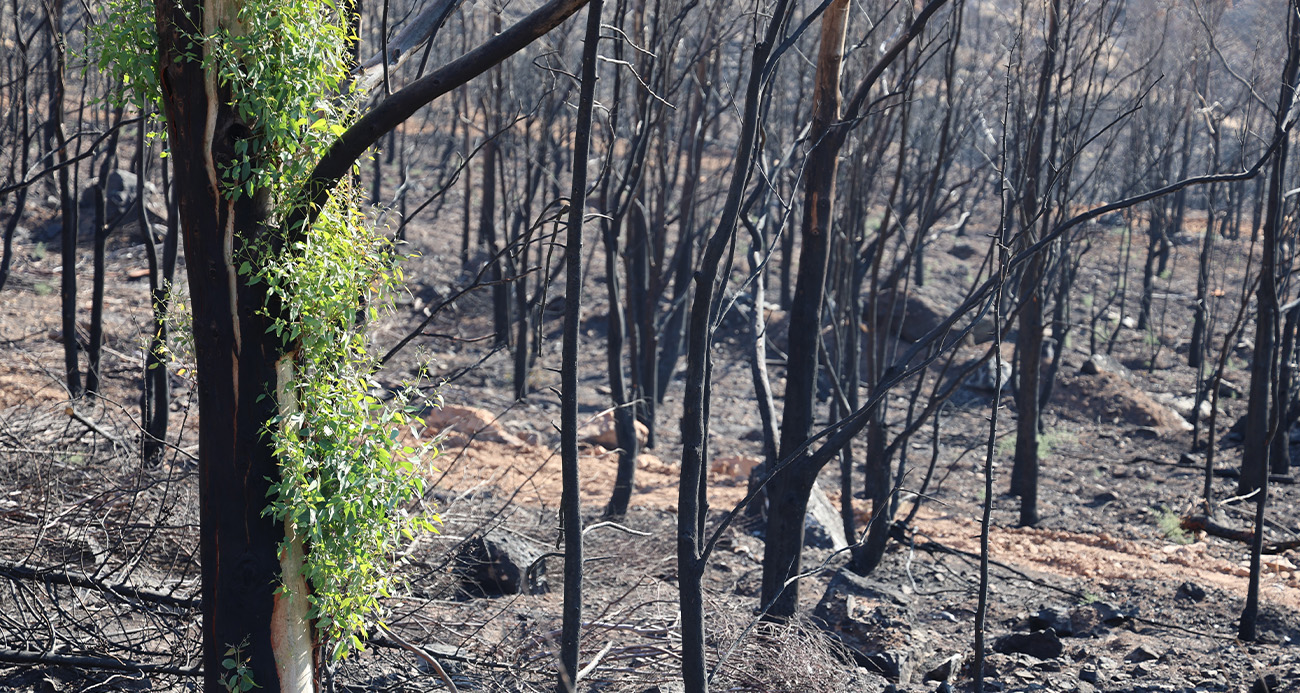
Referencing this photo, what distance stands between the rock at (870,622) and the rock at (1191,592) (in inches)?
77.5

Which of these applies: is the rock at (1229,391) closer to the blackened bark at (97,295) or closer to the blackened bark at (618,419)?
the blackened bark at (618,419)

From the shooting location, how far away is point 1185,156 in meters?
19.5

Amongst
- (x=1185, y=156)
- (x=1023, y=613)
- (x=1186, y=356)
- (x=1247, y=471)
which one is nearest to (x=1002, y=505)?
(x=1247, y=471)

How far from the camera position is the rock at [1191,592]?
6.33 metres

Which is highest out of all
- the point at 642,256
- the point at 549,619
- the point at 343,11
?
the point at 343,11

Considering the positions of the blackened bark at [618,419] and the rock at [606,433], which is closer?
the blackened bark at [618,419]

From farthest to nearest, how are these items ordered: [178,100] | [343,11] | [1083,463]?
1. [1083,463]
2. [343,11]
3. [178,100]

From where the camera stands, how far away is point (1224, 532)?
8461 millimetres

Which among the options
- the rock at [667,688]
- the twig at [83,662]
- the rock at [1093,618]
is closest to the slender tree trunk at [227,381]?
the twig at [83,662]

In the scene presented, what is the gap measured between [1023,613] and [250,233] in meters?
5.43

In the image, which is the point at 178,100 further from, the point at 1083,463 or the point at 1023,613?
the point at 1083,463

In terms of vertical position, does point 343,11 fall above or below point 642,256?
above

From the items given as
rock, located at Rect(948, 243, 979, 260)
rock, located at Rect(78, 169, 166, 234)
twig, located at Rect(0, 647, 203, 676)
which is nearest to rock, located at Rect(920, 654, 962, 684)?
twig, located at Rect(0, 647, 203, 676)

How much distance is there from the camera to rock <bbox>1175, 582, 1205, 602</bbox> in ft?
20.8
